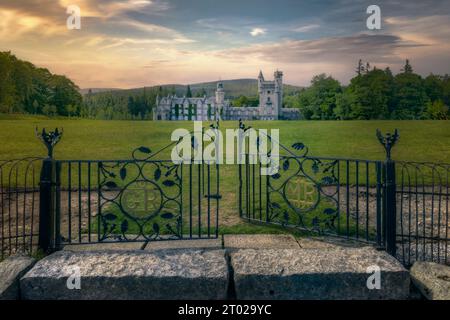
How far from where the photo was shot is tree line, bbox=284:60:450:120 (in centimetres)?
4425

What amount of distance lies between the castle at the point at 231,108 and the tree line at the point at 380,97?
467 cm

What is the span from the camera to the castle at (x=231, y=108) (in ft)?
238

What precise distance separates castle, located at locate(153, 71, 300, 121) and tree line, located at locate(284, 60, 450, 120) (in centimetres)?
467

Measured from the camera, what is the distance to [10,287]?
5.28 meters

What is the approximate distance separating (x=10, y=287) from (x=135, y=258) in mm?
1634

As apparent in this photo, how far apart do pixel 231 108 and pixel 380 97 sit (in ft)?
115

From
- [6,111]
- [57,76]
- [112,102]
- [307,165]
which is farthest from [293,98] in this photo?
[307,165]

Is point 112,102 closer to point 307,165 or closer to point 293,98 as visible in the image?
point 293,98
